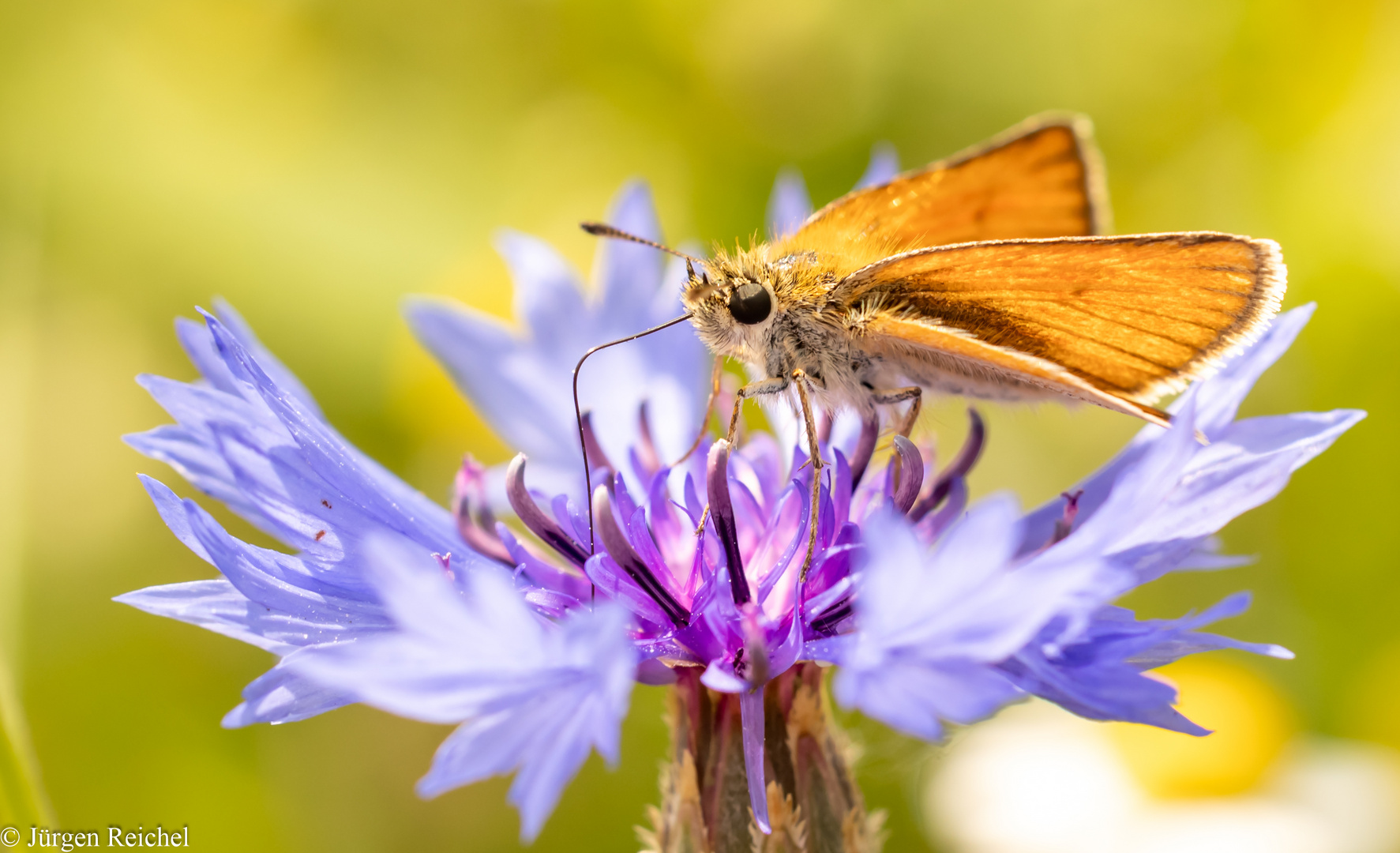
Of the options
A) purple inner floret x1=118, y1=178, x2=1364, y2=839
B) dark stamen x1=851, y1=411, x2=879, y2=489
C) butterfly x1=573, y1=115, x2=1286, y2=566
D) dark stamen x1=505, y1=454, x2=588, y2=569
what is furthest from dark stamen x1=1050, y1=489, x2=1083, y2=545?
dark stamen x1=505, y1=454, x2=588, y2=569

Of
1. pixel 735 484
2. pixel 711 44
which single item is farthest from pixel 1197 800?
pixel 711 44

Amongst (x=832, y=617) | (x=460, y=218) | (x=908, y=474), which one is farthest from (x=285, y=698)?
(x=460, y=218)

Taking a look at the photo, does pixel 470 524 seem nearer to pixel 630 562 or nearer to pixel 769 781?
pixel 630 562

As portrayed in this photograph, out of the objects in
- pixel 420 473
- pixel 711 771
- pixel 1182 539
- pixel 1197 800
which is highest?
pixel 420 473

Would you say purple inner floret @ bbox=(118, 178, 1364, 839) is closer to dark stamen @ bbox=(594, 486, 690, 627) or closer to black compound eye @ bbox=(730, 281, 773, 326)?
dark stamen @ bbox=(594, 486, 690, 627)

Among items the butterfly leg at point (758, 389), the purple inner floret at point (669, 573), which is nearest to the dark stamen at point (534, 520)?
the purple inner floret at point (669, 573)

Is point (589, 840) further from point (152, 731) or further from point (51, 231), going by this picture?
point (51, 231)

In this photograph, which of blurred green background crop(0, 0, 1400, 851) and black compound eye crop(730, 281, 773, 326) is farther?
blurred green background crop(0, 0, 1400, 851)
